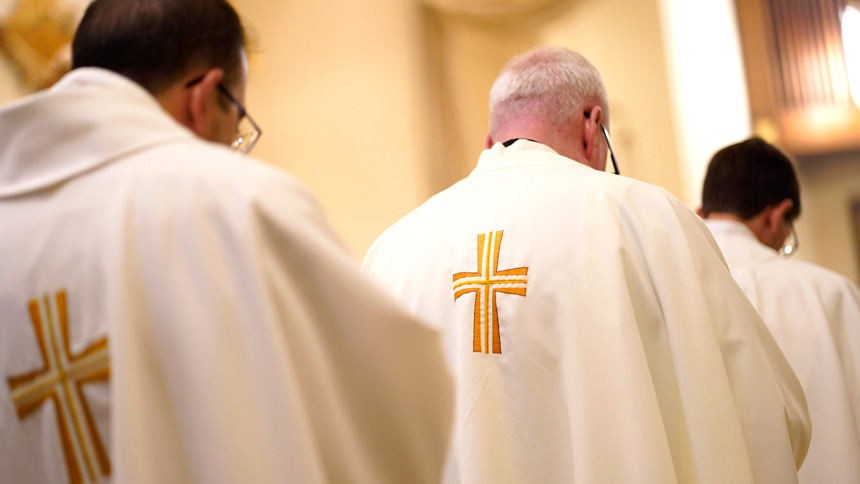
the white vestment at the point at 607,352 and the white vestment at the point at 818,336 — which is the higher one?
the white vestment at the point at 607,352

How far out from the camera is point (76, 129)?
1.34 m

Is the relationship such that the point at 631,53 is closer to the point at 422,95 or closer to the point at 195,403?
the point at 422,95

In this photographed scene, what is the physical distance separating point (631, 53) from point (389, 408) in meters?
5.76

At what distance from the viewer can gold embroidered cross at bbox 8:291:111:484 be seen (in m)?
1.27

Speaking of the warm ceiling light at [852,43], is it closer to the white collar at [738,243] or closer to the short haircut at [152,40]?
the white collar at [738,243]

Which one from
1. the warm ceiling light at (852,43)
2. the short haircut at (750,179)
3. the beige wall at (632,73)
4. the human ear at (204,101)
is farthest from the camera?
the beige wall at (632,73)

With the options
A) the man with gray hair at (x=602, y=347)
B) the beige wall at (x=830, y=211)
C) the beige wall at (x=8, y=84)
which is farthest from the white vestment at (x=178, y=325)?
the beige wall at (x=830, y=211)

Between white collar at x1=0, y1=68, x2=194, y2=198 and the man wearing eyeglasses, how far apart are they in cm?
239

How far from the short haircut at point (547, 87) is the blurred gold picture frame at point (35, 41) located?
271 centimetres

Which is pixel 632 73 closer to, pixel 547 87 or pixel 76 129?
pixel 547 87

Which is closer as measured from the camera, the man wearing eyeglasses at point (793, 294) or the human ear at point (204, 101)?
the human ear at point (204, 101)

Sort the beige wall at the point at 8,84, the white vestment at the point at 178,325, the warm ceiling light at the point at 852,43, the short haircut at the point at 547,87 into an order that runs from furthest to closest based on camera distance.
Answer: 1. the warm ceiling light at the point at 852,43
2. the beige wall at the point at 8,84
3. the short haircut at the point at 547,87
4. the white vestment at the point at 178,325

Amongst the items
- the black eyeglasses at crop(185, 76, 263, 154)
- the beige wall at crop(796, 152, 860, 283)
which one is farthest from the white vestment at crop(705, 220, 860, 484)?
the beige wall at crop(796, 152, 860, 283)

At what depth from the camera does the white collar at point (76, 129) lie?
1.32 m
